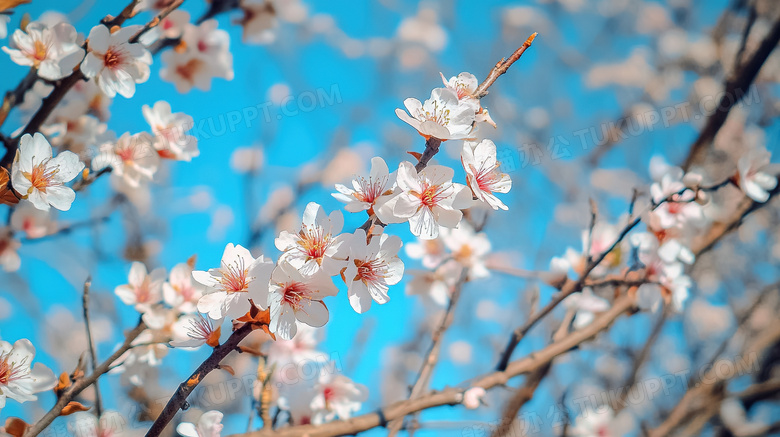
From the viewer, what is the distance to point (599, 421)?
2305 mm

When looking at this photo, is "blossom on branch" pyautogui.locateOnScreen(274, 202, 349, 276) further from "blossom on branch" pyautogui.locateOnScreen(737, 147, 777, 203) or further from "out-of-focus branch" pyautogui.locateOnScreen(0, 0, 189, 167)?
"blossom on branch" pyautogui.locateOnScreen(737, 147, 777, 203)

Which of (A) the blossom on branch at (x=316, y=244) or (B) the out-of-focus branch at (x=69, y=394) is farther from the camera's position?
(B) the out-of-focus branch at (x=69, y=394)

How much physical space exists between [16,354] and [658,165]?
1763 millimetres

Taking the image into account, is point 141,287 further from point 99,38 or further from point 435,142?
point 435,142

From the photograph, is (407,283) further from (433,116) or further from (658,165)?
(433,116)

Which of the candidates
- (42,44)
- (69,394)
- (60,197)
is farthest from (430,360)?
(42,44)

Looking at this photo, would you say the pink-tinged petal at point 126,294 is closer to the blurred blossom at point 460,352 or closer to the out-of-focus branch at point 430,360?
the out-of-focus branch at point 430,360

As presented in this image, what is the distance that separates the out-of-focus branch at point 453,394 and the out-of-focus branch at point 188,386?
37 cm

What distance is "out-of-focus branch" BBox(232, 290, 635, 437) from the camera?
3.53 ft

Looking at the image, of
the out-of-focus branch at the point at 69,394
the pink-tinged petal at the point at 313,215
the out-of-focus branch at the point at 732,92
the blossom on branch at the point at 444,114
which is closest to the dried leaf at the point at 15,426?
the out-of-focus branch at the point at 69,394

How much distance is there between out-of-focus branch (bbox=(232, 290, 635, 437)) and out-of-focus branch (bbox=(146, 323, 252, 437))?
1.20 ft

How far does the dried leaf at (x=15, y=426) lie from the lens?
83 centimetres

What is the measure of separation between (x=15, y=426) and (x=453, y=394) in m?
0.90

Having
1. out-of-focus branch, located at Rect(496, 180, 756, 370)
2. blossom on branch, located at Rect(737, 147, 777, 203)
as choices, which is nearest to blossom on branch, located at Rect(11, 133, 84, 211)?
out-of-focus branch, located at Rect(496, 180, 756, 370)
